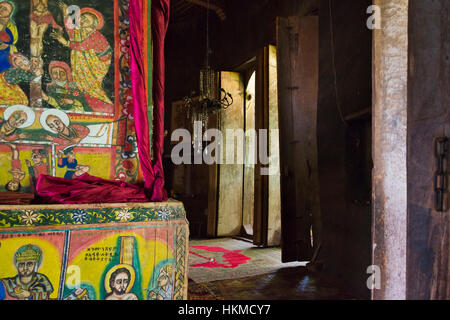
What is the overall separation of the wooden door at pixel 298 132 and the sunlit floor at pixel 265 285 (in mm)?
345

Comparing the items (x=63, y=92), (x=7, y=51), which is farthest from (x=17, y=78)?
(x=63, y=92)

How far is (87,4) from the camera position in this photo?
94.2 inches

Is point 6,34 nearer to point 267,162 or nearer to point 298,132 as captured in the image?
point 298,132

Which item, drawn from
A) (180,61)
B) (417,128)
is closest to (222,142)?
(180,61)

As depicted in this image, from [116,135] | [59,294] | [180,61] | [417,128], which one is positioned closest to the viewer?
[417,128]

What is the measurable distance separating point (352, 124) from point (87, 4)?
2.63m

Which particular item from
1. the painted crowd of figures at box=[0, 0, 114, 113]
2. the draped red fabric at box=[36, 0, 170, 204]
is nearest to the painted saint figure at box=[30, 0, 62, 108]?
the painted crowd of figures at box=[0, 0, 114, 113]

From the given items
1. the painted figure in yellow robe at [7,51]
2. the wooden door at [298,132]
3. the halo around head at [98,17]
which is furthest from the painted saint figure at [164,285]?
the wooden door at [298,132]

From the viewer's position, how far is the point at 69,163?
2287 millimetres

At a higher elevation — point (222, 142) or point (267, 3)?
point (267, 3)

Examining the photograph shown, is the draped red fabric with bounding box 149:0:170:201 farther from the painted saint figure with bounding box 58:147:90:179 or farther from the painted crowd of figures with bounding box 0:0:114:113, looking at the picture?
the painted saint figure with bounding box 58:147:90:179

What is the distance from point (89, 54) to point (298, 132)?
272 cm

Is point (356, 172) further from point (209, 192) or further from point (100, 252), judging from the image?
point (209, 192)

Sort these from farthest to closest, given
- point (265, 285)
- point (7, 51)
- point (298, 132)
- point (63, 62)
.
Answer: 1. point (298, 132)
2. point (265, 285)
3. point (63, 62)
4. point (7, 51)
